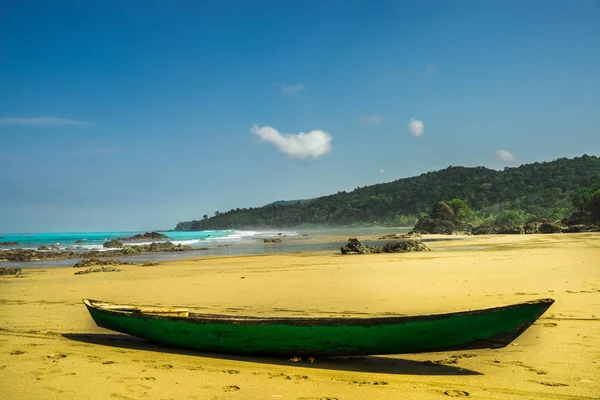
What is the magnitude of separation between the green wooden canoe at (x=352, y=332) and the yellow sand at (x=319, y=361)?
0.20 metres

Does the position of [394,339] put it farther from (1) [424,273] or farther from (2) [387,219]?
(2) [387,219]

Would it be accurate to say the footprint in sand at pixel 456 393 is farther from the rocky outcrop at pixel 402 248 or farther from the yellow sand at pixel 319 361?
the rocky outcrop at pixel 402 248

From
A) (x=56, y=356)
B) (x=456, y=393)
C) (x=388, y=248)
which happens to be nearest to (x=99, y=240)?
(x=388, y=248)

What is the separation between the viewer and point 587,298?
7.66 m

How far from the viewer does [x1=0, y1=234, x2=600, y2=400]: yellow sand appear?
162 inches

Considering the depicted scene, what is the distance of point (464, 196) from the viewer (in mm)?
85000

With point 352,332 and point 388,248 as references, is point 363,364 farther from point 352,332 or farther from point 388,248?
point 388,248

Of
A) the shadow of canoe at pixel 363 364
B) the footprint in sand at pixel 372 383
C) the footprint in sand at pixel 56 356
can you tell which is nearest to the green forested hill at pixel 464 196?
the shadow of canoe at pixel 363 364

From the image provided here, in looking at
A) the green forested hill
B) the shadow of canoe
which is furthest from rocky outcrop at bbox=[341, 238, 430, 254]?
the green forested hill

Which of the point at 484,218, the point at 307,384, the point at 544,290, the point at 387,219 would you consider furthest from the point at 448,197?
the point at 307,384

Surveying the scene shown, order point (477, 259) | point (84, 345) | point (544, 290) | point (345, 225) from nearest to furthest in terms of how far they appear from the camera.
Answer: point (84, 345)
point (544, 290)
point (477, 259)
point (345, 225)

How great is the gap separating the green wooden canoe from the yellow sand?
198 mm

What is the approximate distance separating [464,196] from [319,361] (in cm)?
8613

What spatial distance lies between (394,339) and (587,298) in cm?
Result: 515
